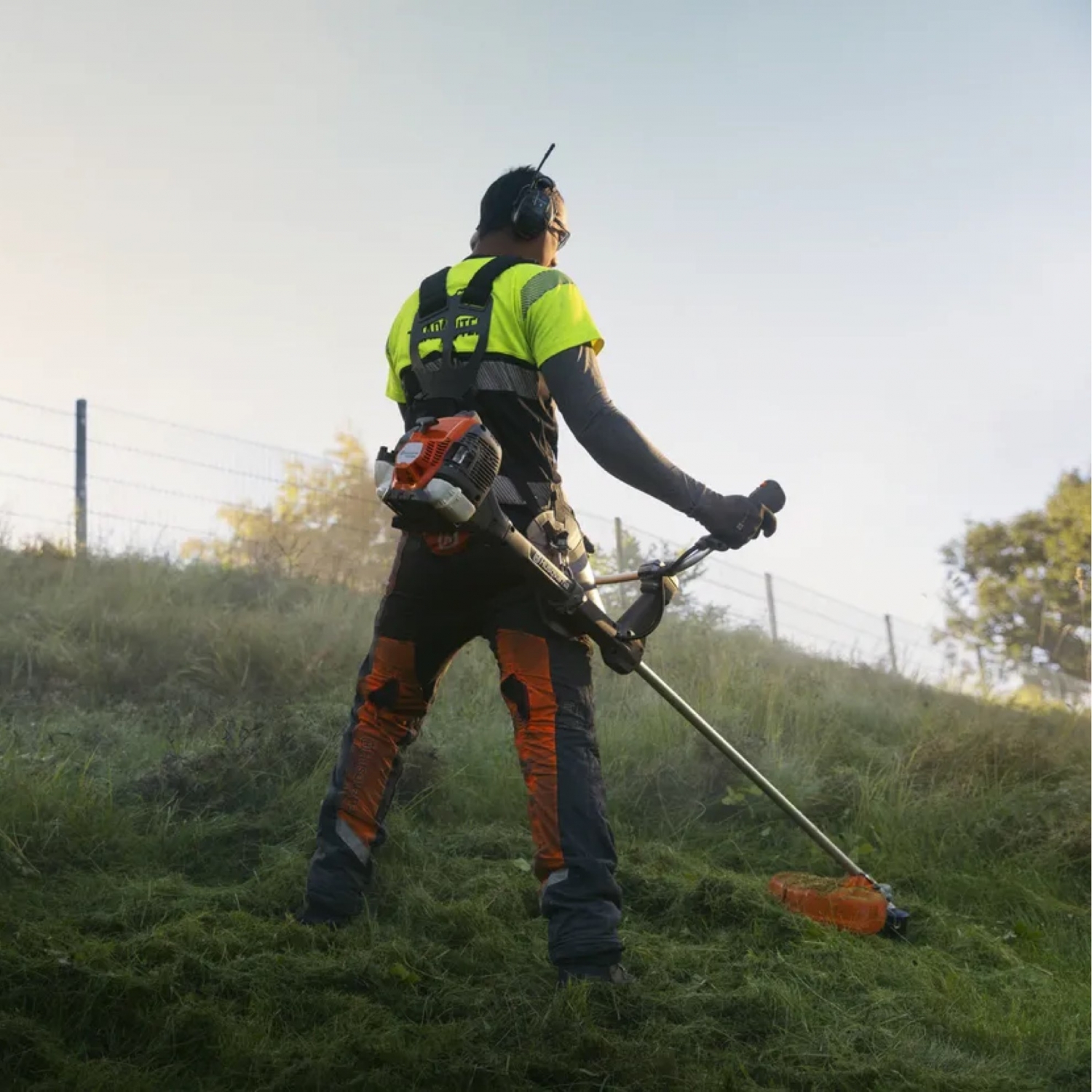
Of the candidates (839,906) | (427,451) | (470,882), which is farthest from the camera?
(839,906)

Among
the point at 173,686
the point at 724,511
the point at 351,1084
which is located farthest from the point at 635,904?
the point at 173,686

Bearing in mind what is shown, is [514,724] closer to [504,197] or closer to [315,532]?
[504,197]

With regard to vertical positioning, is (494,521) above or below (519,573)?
above

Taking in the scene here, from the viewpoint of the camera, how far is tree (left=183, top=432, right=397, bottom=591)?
938 cm

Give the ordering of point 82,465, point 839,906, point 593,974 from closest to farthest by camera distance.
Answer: point 593,974
point 839,906
point 82,465

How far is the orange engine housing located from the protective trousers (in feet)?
0.82

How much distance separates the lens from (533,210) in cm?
360

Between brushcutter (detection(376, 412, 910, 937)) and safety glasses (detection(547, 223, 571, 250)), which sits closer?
brushcutter (detection(376, 412, 910, 937))

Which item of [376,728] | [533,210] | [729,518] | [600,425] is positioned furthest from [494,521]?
[533,210]

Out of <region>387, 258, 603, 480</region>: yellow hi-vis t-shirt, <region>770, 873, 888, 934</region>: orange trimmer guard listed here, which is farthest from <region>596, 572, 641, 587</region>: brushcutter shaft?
<region>770, 873, 888, 934</region>: orange trimmer guard

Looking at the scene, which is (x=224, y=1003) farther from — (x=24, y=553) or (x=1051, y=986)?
(x=24, y=553)

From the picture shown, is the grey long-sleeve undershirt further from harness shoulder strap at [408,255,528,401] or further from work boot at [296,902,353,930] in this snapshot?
work boot at [296,902,353,930]

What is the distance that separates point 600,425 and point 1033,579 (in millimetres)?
23756

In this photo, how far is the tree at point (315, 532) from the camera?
9.38 metres
